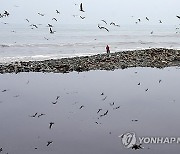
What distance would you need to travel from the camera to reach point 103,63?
35250 millimetres

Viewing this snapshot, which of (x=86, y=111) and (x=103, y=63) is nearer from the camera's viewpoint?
(x=86, y=111)

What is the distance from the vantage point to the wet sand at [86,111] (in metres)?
11.9

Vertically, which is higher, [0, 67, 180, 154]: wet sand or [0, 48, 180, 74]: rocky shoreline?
[0, 48, 180, 74]: rocky shoreline

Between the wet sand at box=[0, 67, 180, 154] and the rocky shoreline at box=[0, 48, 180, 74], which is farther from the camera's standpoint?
the rocky shoreline at box=[0, 48, 180, 74]

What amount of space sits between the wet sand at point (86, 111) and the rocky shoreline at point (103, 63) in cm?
376

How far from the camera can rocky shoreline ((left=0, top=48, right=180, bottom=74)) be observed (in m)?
33.3

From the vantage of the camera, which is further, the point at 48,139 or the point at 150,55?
the point at 150,55

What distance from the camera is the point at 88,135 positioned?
13.0 metres

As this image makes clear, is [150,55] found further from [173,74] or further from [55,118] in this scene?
[55,118]

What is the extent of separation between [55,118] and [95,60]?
21.2m

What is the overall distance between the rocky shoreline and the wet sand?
3.76 metres

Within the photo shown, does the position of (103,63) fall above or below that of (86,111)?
above

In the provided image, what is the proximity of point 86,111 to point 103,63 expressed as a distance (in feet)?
60.6

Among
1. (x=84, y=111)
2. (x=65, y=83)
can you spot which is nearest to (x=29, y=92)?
(x=65, y=83)
